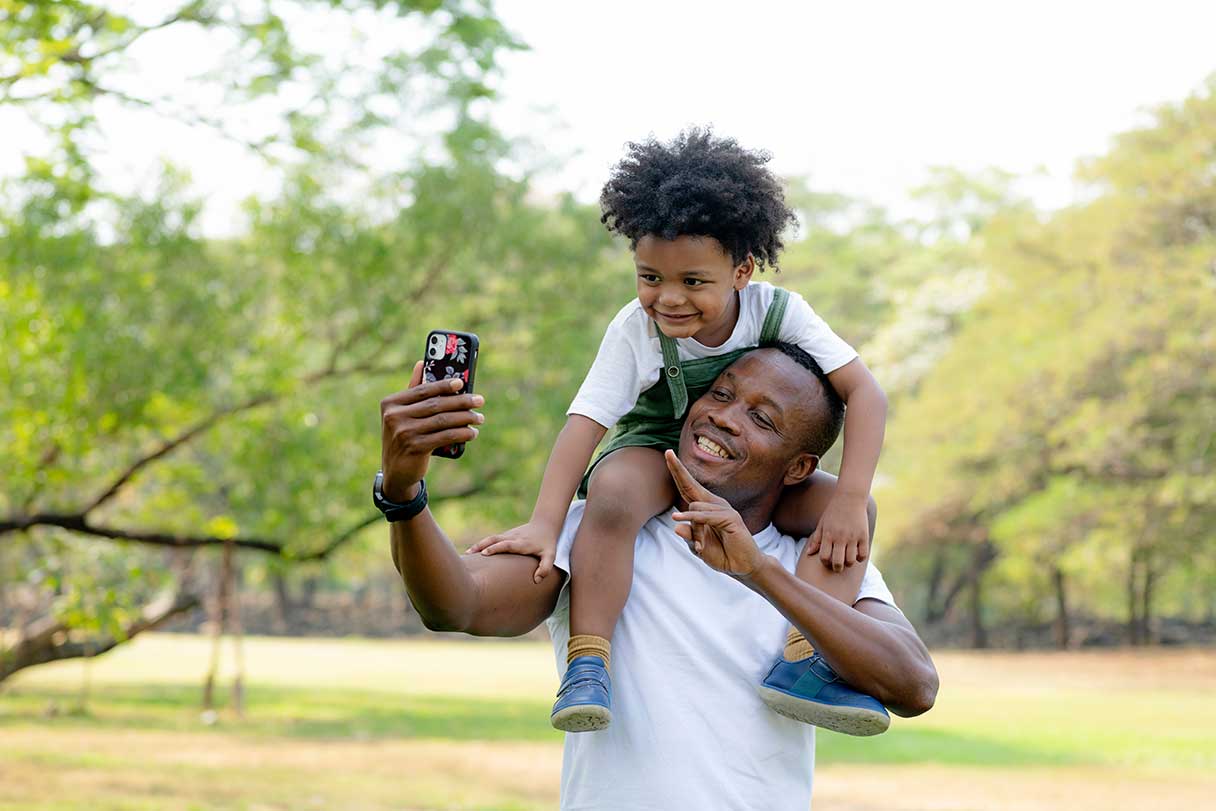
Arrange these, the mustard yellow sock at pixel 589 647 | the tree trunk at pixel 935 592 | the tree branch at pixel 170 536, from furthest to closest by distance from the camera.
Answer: the tree trunk at pixel 935 592 < the tree branch at pixel 170 536 < the mustard yellow sock at pixel 589 647

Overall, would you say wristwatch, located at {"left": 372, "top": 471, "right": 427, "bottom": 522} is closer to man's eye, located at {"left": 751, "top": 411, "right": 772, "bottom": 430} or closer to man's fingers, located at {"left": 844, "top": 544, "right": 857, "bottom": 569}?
man's eye, located at {"left": 751, "top": 411, "right": 772, "bottom": 430}

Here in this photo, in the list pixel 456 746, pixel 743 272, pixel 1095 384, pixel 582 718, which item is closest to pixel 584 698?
pixel 582 718

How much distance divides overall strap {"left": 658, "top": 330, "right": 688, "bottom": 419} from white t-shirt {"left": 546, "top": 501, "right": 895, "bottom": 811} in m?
0.30

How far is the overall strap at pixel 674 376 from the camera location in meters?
2.82

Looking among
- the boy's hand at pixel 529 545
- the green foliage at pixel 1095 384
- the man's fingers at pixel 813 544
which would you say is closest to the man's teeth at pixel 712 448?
the man's fingers at pixel 813 544

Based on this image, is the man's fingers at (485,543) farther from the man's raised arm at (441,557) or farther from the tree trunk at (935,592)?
the tree trunk at (935,592)

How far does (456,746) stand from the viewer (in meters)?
16.6

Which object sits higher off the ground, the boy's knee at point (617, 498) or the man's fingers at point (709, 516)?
the boy's knee at point (617, 498)

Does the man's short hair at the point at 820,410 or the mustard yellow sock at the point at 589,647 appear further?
the man's short hair at the point at 820,410

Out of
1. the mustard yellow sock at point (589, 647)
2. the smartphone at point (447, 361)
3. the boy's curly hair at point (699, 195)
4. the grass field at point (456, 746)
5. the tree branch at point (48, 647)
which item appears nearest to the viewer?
the smartphone at point (447, 361)

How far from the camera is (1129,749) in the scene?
656 inches

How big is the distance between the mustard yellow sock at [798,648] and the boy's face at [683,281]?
0.66 m

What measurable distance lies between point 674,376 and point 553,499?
1.16ft

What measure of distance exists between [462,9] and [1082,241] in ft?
71.2
